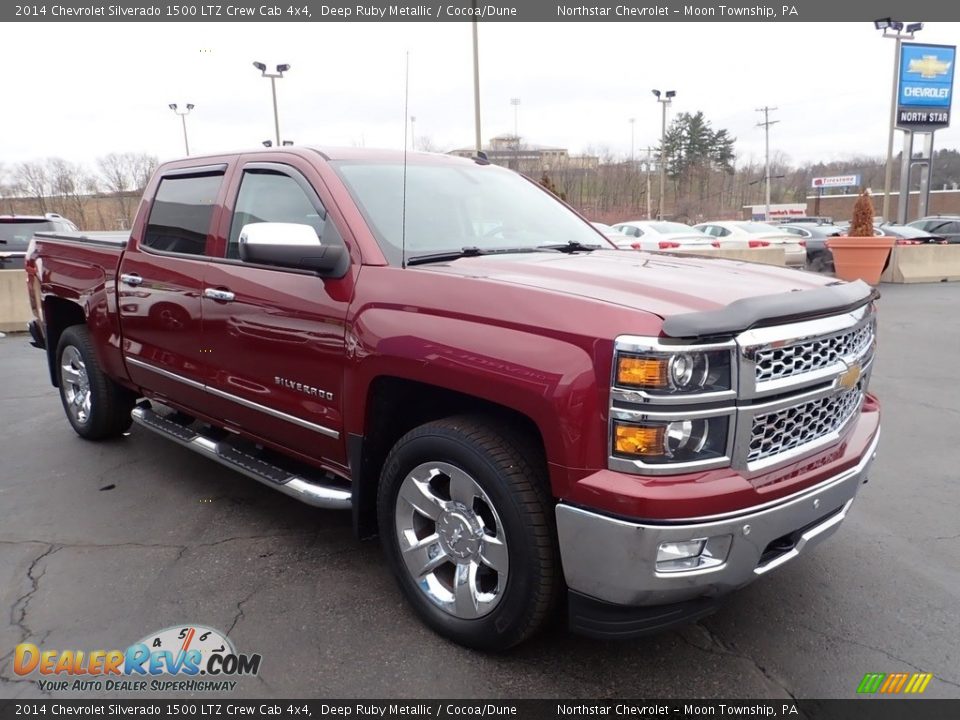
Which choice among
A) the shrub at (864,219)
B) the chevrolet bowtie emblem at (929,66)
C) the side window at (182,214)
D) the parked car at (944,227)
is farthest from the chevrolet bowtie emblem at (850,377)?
the chevrolet bowtie emblem at (929,66)

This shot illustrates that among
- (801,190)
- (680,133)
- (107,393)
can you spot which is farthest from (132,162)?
(801,190)

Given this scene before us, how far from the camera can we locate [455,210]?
3475mm

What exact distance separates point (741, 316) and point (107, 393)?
453cm

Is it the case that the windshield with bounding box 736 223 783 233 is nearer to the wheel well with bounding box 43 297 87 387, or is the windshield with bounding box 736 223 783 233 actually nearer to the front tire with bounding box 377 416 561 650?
the wheel well with bounding box 43 297 87 387

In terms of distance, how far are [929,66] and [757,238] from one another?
1594cm

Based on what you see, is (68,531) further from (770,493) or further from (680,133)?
(680,133)

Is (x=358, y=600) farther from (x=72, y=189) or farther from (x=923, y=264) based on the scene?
(x=72, y=189)

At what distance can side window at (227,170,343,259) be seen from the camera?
3.17m

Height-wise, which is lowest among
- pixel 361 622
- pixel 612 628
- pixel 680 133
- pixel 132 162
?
pixel 361 622

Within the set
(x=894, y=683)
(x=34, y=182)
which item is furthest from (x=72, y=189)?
(x=894, y=683)

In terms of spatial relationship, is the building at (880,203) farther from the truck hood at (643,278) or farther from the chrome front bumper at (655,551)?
the chrome front bumper at (655,551)

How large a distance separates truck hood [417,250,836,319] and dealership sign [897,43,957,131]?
101 ft

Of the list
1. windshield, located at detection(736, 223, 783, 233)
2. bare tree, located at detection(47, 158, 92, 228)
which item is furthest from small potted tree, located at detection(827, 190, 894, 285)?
bare tree, located at detection(47, 158, 92, 228)

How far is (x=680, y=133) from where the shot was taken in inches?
3344
